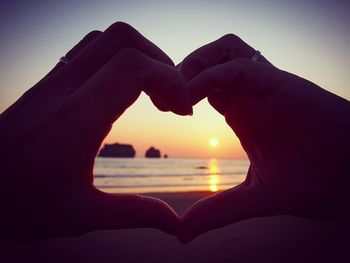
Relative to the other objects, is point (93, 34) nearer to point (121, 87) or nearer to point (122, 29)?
point (122, 29)

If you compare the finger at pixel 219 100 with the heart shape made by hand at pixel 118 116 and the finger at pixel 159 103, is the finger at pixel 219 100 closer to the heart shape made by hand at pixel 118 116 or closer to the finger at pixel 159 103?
the heart shape made by hand at pixel 118 116

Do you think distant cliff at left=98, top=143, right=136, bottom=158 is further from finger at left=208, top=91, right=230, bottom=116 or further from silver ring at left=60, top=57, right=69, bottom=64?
finger at left=208, top=91, right=230, bottom=116

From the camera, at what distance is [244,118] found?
121cm

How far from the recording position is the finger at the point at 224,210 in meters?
1.31

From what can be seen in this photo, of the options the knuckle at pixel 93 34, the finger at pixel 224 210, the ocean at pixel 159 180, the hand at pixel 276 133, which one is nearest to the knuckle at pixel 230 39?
the hand at pixel 276 133

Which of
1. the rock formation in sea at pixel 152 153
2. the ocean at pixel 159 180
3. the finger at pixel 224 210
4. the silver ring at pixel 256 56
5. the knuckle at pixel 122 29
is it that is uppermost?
the rock formation in sea at pixel 152 153

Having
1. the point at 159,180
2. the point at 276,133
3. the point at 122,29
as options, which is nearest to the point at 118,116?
the point at 122,29

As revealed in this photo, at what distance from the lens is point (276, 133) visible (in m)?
1.15

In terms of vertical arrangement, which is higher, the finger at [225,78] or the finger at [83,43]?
the finger at [83,43]

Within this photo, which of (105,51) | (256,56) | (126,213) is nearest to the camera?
(105,51)

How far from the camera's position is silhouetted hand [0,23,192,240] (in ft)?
3.18

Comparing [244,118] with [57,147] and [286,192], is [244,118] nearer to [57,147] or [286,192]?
[286,192]

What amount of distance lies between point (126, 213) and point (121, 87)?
555 millimetres

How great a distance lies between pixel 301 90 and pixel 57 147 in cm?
94
